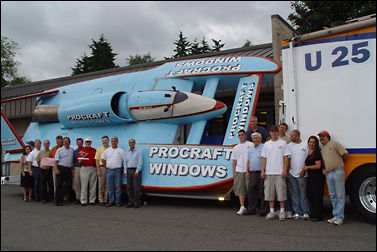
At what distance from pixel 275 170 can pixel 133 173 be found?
299 centimetres

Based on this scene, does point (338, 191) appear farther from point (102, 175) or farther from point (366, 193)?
point (102, 175)

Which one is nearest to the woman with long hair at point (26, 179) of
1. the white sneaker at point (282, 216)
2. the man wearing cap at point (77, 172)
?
the man wearing cap at point (77, 172)

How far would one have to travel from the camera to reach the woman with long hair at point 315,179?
5.78m

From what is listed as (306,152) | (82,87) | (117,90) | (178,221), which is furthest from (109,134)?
(306,152)

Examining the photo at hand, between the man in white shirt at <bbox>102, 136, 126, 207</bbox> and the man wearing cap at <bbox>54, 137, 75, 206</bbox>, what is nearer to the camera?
the man in white shirt at <bbox>102, 136, 126, 207</bbox>

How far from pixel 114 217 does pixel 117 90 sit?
140 inches

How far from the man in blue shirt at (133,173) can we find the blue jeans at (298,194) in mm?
3058

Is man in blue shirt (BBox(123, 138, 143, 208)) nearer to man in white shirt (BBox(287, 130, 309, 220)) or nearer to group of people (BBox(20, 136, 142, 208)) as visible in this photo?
group of people (BBox(20, 136, 142, 208))

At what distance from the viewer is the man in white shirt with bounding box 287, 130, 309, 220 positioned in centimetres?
600

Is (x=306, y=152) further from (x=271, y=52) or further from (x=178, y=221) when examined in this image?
(x=271, y=52)

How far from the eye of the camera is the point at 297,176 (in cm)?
606

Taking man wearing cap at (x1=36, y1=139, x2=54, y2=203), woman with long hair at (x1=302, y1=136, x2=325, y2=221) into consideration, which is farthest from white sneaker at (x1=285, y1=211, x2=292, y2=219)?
man wearing cap at (x1=36, y1=139, x2=54, y2=203)

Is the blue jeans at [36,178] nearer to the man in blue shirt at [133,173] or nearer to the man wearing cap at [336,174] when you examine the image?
the man in blue shirt at [133,173]

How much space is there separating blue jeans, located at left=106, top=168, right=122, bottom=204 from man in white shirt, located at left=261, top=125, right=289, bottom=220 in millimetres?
3169
